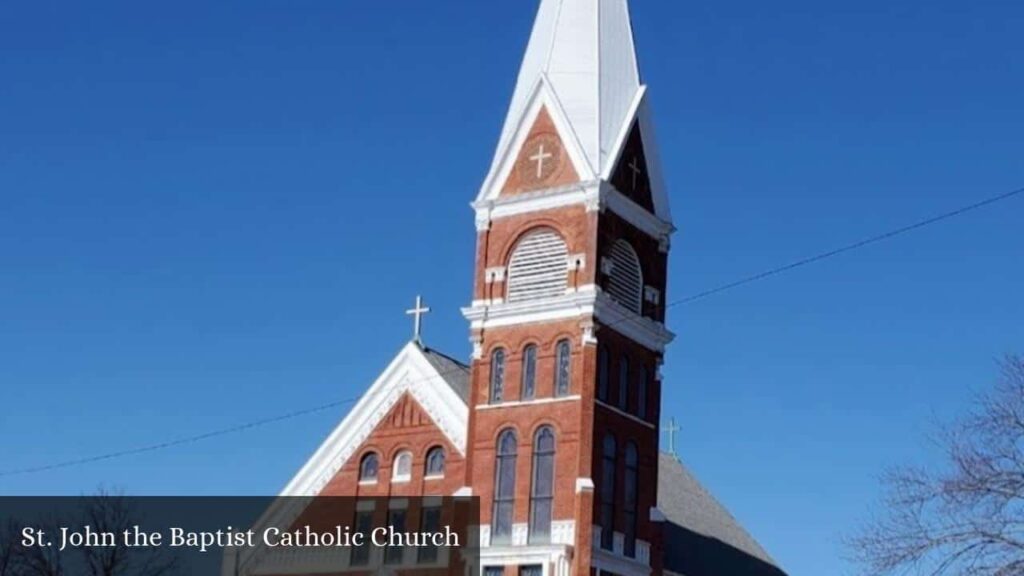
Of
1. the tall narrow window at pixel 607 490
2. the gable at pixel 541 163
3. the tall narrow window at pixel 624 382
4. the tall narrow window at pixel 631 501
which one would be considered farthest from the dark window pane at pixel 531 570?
the gable at pixel 541 163

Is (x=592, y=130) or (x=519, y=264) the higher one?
(x=592, y=130)

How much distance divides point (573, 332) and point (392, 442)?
685cm

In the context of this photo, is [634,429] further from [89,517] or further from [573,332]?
[89,517]

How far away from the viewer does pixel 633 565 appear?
152ft

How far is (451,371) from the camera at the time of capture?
50.8 m

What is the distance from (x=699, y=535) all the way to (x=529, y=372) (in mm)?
11378

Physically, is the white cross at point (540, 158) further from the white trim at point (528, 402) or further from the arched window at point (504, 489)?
the arched window at point (504, 489)

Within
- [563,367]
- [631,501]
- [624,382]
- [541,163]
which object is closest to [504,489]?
A: [631,501]

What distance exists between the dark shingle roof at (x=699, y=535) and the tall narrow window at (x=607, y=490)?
4.92 meters

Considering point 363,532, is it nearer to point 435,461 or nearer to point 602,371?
point 435,461

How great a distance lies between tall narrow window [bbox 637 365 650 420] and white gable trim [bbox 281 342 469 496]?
4861 millimetres

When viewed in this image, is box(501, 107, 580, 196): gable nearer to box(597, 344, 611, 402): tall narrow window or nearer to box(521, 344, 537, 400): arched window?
box(521, 344, 537, 400): arched window

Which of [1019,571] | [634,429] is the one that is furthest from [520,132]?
[1019,571]

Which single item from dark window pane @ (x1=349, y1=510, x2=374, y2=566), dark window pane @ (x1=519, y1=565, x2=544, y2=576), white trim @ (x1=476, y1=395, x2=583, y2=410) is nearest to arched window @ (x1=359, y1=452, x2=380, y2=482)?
dark window pane @ (x1=349, y1=510, x2=374, y2=566)
